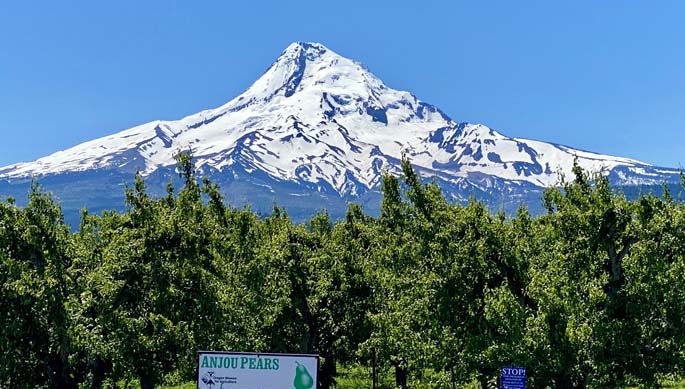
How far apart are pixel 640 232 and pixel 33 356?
27516 millimetres

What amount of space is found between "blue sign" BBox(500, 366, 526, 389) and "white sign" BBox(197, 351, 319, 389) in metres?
7.46

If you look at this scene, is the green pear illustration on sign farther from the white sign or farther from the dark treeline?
the dark treeline

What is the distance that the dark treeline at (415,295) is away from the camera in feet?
95.5

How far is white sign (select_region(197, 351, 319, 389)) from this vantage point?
2720 centimetres

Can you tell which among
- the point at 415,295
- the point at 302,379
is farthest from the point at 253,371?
the point at 415,295

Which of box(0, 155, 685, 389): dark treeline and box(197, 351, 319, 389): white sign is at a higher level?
box(0, 155, 685, 389): dark treeline

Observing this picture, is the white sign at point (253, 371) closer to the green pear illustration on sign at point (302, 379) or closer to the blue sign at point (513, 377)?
the green pear illustration on sign at point (302, 379)

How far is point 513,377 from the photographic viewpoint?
24797 millimetres

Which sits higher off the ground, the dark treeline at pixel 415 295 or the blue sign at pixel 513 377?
the dark treeline at pixel 415 295

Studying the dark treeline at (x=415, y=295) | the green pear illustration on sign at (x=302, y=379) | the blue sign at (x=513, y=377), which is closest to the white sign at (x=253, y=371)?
the green pear illustration on sign at (x=302, y=379)

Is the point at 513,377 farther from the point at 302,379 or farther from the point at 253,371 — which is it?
the point at 253,371

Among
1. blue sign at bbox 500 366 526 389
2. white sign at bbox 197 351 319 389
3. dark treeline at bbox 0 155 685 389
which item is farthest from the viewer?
dark treeline at bbox 0 155 685 389

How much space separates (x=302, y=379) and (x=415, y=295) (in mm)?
9131

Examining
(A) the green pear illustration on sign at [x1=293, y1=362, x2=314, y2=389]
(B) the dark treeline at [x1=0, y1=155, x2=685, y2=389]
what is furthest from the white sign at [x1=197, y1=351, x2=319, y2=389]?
(B) the dark treeline at [x1=0, y1=155, x2=685, y2=389]
